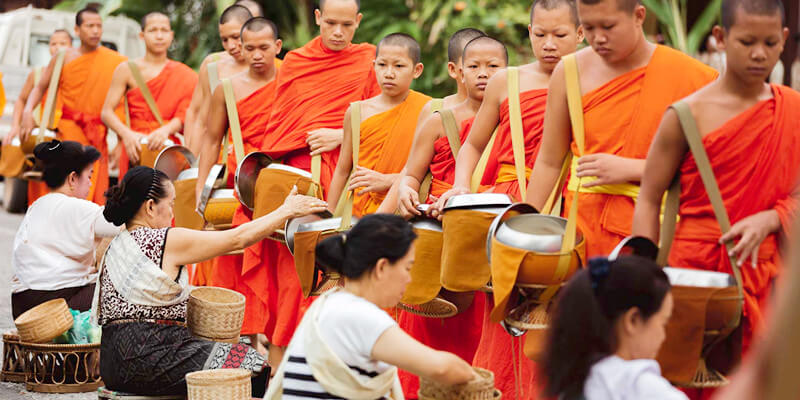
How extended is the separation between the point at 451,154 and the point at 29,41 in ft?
34.4

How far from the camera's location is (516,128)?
454 cm

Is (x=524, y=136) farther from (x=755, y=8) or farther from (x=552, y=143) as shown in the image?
(x=755, y=8)

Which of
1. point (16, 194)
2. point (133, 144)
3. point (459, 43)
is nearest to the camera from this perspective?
point (459, 43)

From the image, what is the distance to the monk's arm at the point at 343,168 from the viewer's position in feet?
19.3

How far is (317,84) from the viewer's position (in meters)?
6.56

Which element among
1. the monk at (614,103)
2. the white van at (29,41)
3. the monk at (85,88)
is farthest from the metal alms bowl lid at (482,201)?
the white van at (29,41)

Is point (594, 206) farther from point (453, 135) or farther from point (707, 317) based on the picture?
point (453, 135)

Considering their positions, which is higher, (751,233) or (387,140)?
(751,233)

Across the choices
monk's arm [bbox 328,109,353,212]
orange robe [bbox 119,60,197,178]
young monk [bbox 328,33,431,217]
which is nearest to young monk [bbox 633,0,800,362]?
young monk [bbox 328,33,431,217]

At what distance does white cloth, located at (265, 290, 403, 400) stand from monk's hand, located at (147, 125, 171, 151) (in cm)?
526

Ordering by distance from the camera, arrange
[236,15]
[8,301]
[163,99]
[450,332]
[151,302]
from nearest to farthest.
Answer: [151,302] < [450,332] < [236,15] < [8,301] < [163,99]

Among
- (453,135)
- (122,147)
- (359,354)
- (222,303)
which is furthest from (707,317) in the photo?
(122,147)

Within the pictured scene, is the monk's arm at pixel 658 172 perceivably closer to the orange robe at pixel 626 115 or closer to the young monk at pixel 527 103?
the orange robe at pixel 626 115

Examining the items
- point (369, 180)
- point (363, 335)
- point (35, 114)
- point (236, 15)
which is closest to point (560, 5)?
point (369, 180)
